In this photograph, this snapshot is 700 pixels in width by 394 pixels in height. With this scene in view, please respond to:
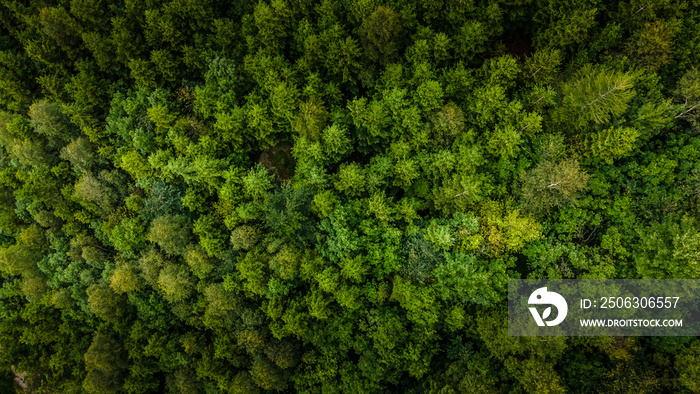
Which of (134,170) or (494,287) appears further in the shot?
(134,170)

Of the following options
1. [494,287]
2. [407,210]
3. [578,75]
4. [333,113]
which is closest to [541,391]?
[494,287]

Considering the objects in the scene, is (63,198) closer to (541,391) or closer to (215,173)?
(215,173)

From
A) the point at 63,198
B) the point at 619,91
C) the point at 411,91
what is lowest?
the point at 63,198

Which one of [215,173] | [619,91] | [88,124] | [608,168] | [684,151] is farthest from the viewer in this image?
[88,124]

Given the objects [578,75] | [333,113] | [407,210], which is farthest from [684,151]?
[333,113]

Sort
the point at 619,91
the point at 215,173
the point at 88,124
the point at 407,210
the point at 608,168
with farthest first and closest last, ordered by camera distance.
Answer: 1. the point at 88,124
2. the point at 215,173
3. the point at 407,210
4. the point at 608,168
5. the point at 619,91

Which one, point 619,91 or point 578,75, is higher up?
point 578,75
